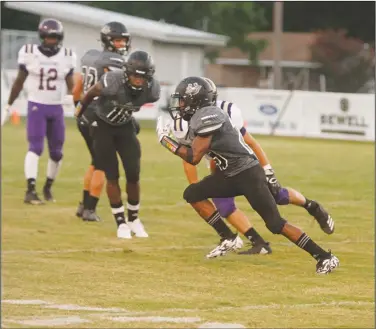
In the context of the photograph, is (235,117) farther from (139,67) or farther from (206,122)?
(139,67)

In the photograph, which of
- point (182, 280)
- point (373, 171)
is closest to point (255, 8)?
point (373, 171)

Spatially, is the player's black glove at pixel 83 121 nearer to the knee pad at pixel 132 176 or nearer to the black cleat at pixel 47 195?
the knee pad at pixel 132 176

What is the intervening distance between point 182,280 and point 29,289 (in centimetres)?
115

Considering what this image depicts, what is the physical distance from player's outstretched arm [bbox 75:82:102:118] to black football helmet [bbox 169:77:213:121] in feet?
5.28

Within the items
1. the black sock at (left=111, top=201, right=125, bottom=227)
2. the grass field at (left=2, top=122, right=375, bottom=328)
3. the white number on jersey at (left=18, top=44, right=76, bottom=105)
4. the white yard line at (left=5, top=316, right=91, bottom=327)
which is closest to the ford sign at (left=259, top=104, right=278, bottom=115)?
the grass field at (left=2, top=122, right=375, bottom=328)

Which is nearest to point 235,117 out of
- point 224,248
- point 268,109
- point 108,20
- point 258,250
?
point 224,248

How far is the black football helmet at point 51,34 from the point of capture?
12688mm

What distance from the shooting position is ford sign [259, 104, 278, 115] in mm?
27297

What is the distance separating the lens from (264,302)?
762 centimetres

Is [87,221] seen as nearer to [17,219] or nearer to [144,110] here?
[17,219]

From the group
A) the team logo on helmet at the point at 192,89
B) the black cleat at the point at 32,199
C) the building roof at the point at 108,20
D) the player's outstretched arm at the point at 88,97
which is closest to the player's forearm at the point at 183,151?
the team logo on helmet at the point at 192,89

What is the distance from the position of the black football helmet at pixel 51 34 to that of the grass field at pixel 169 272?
5.67 ft

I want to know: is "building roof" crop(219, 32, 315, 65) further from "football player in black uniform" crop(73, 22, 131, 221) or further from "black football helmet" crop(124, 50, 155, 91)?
"black football helmet" crop(124, 50, 155, 91)

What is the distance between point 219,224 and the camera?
953cm
